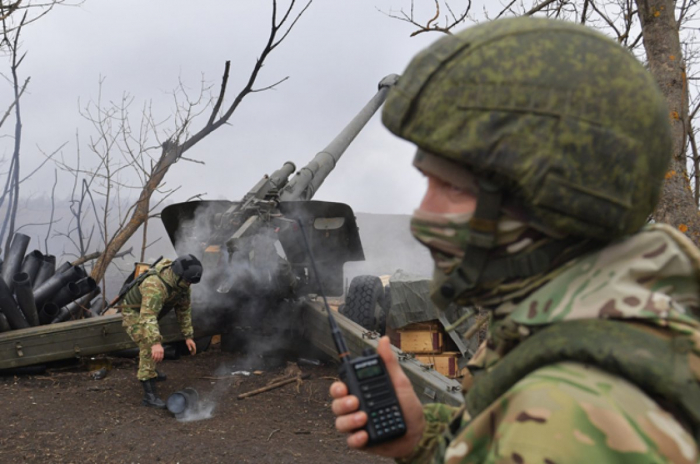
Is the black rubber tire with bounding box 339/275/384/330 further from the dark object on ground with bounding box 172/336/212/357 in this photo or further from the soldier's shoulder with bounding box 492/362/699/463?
the soldier's shoulder with bounding box 492/362/699/463

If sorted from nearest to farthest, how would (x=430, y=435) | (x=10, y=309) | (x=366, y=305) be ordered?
1. (x=430, y=435)
2. (x=10, y=309)
3. (x=366, y=305)

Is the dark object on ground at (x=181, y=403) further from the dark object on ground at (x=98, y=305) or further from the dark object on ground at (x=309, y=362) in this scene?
the dark object on ground at (x=98, y=305)

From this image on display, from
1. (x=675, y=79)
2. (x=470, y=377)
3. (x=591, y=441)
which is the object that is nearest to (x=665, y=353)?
(x=591, y=441)

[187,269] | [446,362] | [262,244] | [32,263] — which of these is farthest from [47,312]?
[446,362]

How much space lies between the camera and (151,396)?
19.9ft

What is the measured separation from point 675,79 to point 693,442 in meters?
4.01

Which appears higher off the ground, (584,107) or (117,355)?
(584,107)

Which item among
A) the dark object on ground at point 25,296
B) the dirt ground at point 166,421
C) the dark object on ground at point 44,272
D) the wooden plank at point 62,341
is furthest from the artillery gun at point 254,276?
the dark object on ground at point 44,272

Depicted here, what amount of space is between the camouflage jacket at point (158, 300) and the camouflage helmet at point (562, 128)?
543 centimetres

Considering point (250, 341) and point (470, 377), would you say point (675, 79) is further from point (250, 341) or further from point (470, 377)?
point (250, 341)

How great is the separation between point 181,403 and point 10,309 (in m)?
2.47

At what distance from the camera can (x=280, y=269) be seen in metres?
7.07

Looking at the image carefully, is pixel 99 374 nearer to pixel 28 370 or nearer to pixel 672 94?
pixel 28 370

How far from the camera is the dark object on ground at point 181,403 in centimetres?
586
